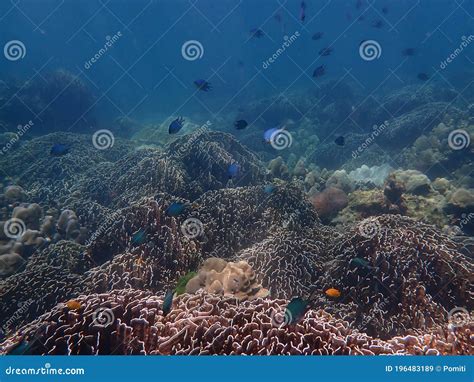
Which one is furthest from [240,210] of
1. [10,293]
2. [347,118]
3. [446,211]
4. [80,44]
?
[80,44]

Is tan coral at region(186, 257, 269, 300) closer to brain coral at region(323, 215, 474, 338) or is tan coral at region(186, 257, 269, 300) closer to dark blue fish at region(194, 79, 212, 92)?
brain coral at region(323, 215, 474, 338)

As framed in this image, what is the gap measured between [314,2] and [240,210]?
91.9 metres

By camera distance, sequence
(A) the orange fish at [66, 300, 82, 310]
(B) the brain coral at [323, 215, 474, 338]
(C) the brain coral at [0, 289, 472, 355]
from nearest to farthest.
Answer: (C) the brain coral at [0, 289, 472, 355], (A) the orange fish at [66, 300, 82, 310], (B) the brain coral at [323, 215, 474, 338]

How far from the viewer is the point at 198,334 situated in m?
3.82

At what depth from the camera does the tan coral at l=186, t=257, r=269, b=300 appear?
198 inches

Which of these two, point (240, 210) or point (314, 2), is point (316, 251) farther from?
point (314, 2)

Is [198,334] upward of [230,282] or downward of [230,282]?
downward

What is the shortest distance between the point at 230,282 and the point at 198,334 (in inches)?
52.9

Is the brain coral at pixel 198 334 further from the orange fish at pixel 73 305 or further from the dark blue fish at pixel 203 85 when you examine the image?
the dark blue fish at pixel 203 85

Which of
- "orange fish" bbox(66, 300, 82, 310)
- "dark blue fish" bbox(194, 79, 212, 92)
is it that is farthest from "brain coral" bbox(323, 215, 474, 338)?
"dark blue fish" bbox(194, 79, 212, 92)

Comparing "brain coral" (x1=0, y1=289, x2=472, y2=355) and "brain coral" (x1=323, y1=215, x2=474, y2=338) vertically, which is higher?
"brain coral" (x1=323, y1=215, x2=474, y2=338)

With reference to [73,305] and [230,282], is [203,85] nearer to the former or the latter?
[230,282]

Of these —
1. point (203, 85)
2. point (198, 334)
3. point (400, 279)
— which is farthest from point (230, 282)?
point (203, 85)

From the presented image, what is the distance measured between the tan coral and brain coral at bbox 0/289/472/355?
797mm
